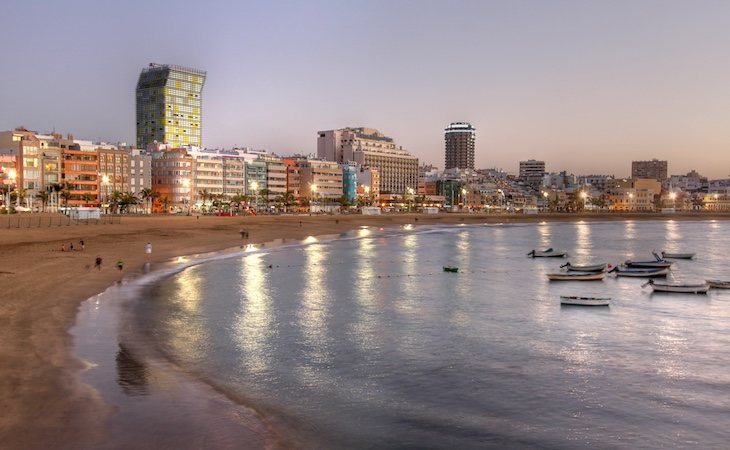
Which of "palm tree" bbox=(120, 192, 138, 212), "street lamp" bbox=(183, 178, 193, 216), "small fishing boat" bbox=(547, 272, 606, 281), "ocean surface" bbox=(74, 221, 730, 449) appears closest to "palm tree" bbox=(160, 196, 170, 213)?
"street lamp" bbox=(183, 178, 193, 216)

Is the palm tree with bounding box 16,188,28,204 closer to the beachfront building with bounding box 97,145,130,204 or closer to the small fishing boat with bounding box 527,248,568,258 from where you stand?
the beachfront building with bounding box 97,145,130,204

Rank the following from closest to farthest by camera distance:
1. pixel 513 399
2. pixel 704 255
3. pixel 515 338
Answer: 1. pixel 513 399
2. pixel 515 338
3. pixel 704 255

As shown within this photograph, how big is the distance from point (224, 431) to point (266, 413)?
2.01 m

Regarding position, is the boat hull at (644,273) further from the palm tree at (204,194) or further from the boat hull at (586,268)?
the palm tree at (204,194)

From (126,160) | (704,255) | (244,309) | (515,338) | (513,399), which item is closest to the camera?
(513,399)

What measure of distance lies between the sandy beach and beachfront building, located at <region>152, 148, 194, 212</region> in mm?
95285

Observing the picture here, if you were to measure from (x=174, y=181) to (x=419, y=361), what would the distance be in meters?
165

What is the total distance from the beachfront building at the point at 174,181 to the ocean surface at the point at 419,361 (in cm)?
13433

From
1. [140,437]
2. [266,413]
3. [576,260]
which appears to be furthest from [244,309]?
[576,260]

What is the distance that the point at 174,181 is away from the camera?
178 m

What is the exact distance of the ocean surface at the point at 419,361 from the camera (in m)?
17.3

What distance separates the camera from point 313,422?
687 inches

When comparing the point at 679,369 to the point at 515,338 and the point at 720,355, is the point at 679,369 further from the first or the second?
the point at 515,338

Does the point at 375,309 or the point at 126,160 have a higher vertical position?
the point at 126,160
